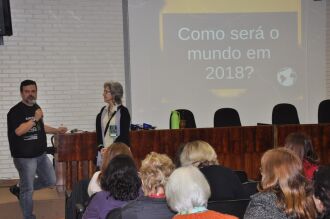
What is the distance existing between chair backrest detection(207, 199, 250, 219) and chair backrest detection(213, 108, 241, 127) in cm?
409

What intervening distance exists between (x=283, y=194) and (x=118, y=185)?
→ 912 millimetres

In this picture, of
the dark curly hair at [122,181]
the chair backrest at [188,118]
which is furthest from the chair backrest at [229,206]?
the chair backrest at [188,118]

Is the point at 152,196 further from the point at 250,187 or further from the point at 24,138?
the point at 24,138

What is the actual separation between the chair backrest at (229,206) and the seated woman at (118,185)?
0.45 m

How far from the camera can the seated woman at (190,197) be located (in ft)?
7.64

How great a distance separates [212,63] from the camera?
8.52 metres

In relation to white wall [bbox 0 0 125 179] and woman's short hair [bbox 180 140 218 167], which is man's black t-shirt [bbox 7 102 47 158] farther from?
white wall [bbox 0 0 125 179]

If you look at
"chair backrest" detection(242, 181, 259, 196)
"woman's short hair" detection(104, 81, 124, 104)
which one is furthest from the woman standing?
"chair backrest" detection(242, 181, 259, 196)

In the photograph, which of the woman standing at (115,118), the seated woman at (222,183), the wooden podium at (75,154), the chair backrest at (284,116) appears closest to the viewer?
the seated woman at (222,183)

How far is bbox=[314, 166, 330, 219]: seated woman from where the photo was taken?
7.90 ft

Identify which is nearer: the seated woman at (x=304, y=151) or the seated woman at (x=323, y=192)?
the seated woman at (x=323, y=192)

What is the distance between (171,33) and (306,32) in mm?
2311

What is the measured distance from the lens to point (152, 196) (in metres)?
2.88

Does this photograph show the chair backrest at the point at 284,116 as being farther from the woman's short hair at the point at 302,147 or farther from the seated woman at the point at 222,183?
the seated woman at the point at 222,183
